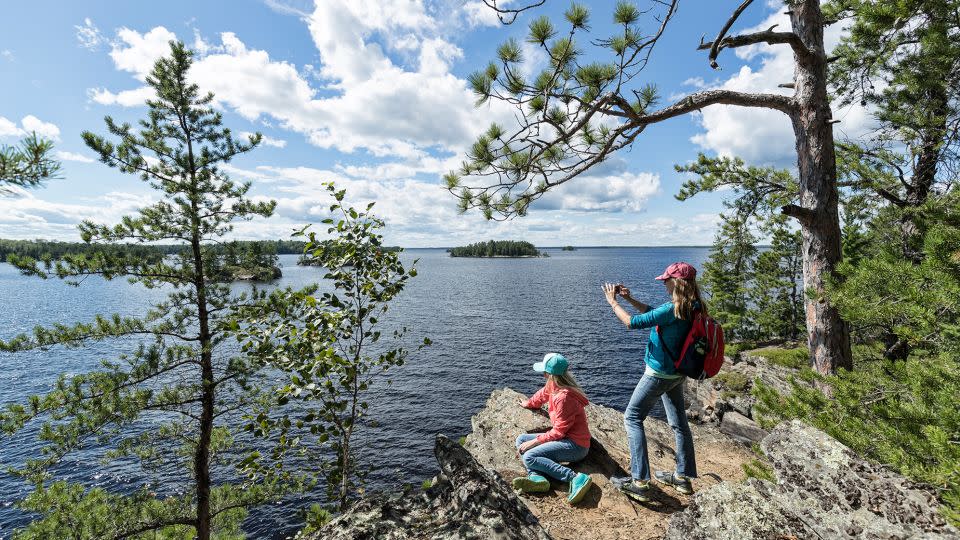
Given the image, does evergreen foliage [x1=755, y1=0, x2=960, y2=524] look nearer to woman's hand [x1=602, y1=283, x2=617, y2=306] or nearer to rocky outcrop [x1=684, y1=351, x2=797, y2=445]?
woman's hand [x1=602, y1=283, x2=617, y2=306]

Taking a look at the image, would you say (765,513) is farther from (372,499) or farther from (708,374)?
(372,499)

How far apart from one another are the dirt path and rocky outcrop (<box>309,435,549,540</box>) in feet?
5.60

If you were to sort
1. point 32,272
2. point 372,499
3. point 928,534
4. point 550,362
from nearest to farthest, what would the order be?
1. point 928,534
2. point 372,499
3. point 550,362
4. point 32,272

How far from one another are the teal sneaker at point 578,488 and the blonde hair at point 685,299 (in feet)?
7.98

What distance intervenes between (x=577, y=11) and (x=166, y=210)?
343 inches

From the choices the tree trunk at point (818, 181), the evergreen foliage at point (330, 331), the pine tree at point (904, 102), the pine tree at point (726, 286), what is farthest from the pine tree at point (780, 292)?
the evergreen foliage at point (330, 331)

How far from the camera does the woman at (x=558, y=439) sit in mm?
5301

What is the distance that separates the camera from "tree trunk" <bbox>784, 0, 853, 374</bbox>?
4.28 metres

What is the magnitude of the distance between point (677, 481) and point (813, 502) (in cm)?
269

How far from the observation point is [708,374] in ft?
14.9

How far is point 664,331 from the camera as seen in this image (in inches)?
182

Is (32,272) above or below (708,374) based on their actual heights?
above

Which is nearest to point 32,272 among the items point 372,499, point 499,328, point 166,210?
point 166,210

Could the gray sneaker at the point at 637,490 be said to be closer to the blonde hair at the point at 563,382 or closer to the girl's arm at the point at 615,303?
the blonde hair at the point at 563,382
